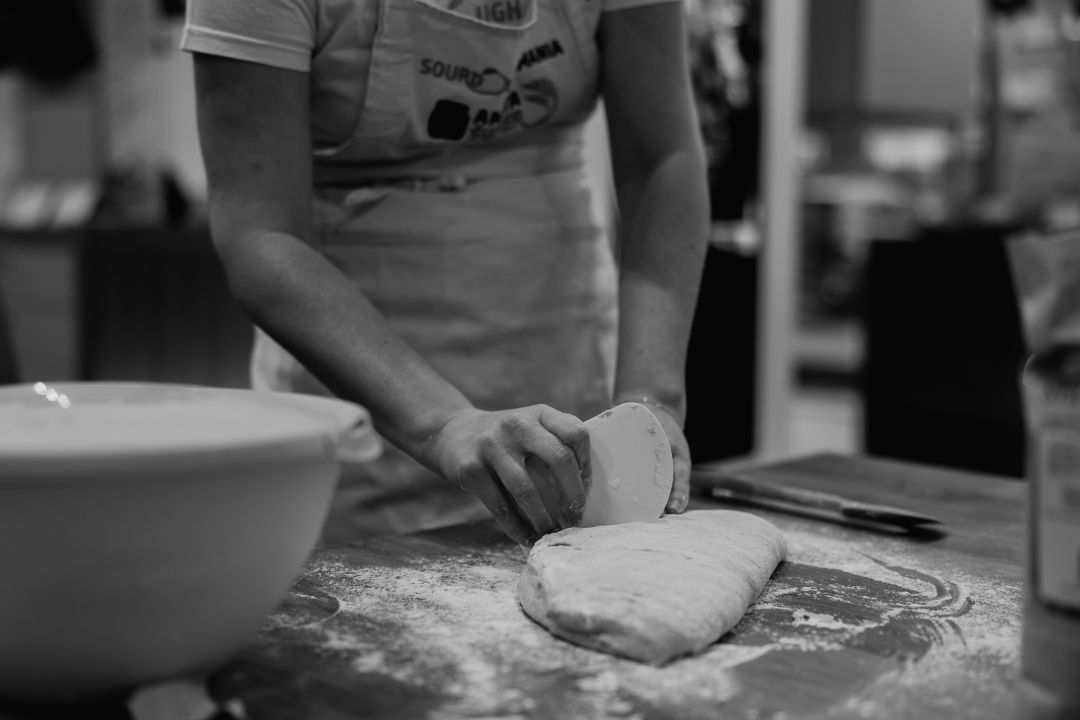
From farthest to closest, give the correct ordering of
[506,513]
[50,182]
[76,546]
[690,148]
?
[50,182] < [690,148] < [506,513] < [76,546]

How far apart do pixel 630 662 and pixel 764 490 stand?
1.77 ft

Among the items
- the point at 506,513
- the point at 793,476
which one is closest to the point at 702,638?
the point at 506,513

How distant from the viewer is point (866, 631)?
83 cm

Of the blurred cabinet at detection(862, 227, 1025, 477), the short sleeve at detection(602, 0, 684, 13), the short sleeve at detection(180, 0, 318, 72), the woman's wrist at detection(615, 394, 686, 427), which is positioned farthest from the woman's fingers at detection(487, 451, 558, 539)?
the blurred cabinet at detection(862, 227, 1025, 477)

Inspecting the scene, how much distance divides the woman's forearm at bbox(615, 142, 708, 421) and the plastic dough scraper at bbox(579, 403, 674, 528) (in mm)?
191

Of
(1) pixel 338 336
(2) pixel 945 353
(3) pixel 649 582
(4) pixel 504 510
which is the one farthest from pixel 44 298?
(3) pixel 649 582

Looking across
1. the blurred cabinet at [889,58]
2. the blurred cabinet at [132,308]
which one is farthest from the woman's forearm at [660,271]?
the blurred cabinet at [889,58]

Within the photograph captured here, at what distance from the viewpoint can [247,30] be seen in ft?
3.59

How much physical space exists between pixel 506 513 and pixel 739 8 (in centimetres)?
304

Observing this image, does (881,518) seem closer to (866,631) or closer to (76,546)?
(866,631)

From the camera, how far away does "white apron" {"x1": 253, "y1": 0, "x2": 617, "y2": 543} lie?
126cm

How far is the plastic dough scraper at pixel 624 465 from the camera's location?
1.01 metres

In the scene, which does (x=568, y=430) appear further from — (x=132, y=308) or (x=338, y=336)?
(x=132, y=308)

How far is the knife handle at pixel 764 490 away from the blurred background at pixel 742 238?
74.0 inches
